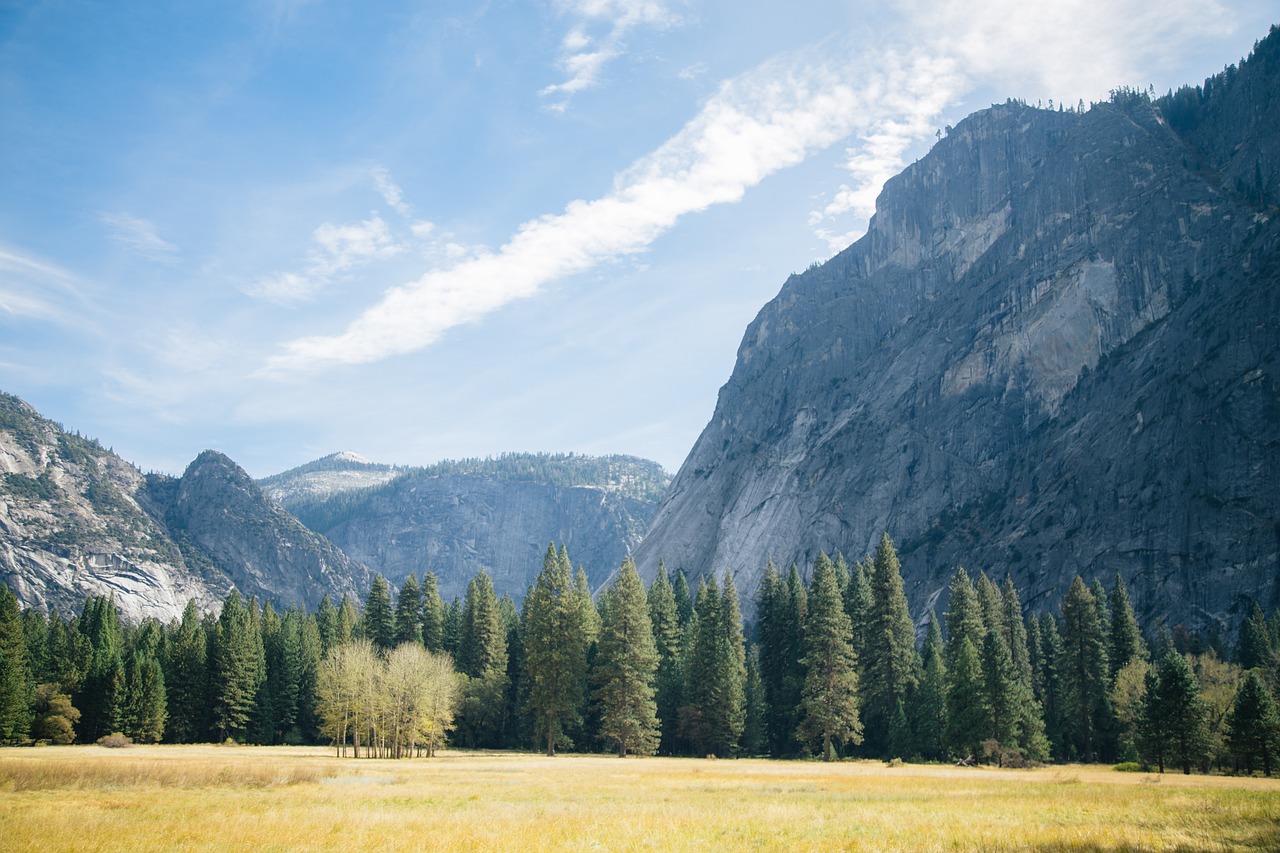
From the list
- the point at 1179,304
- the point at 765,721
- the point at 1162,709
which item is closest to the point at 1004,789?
the point at 1162,709

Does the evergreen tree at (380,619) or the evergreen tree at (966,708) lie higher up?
the evergreen tree at (380,619)

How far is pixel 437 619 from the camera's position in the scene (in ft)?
259

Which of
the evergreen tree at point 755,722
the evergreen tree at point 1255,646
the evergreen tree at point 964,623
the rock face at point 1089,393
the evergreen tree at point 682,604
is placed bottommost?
the evergreen tree at point 755,722

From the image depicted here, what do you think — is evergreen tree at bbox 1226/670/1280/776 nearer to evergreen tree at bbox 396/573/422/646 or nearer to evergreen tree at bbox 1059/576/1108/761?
evergreen tree at bbox 1059/576/1108/761

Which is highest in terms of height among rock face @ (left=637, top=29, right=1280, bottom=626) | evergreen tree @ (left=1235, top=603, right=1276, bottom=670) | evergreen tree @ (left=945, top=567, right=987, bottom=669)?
rock face @ (left=637, top=29, right=1280, bottom=626)

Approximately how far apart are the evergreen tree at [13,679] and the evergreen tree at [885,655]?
197 ft

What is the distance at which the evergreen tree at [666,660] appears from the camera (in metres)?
66.2

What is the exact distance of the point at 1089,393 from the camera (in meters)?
150

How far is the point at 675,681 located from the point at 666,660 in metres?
3.51

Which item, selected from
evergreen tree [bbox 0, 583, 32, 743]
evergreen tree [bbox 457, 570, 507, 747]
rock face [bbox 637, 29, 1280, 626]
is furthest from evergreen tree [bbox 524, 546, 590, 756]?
rock face [bbox 637, 29, 1280, 626]

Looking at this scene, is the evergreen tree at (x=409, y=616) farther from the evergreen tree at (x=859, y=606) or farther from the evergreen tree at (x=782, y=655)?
the evergreen tree at (x=859, y=606)

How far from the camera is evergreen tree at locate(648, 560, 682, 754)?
2608 inches

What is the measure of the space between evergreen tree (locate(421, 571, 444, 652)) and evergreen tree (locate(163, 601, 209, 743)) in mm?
18265

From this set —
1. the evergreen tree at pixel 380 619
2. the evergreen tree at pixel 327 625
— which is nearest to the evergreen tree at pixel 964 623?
the evergreen tree at pixel 380 619
